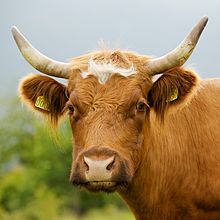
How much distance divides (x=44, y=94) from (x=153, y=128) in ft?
5.46

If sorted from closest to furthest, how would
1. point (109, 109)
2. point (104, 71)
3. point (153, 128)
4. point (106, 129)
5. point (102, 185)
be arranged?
point (102, 185) → point (106, 129) → point (109, 109) → point (104, 71) → point (153, 128)

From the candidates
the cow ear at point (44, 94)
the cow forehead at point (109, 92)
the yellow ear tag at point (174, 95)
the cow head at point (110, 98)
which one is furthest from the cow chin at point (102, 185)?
the cow ear at point (44, 94)

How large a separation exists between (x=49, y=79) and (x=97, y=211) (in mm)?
50009

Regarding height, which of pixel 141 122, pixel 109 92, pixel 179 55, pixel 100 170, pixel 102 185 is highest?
pixel 179 55

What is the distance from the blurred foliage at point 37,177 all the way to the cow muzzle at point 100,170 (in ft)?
128

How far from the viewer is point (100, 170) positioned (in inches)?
417

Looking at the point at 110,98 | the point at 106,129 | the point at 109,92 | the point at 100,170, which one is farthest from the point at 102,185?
the point at 109,92

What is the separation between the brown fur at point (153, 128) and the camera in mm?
11352

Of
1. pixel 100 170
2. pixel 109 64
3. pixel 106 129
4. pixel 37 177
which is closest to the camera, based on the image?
pixel 100 170

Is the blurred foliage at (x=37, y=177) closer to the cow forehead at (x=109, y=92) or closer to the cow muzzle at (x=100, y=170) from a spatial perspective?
the cow forehead at (x=109, y=92)

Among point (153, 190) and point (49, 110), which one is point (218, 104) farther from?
point (49, 110)

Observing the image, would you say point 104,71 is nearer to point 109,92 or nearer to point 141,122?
point 109,92

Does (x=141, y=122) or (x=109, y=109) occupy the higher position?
(x=109, y=109)

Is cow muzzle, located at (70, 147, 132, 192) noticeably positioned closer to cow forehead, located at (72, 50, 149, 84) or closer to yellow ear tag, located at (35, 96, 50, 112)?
cow forehead, located at (72, 50, 149, 84)
